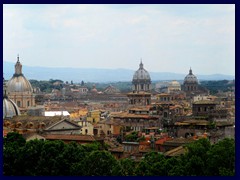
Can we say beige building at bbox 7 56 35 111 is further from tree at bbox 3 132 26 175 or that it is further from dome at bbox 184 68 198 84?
dome at bbox 184 68 198 84

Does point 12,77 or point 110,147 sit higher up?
point 12,77

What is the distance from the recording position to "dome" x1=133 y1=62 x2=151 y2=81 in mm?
46350

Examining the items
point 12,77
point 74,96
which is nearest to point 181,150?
point 12,77

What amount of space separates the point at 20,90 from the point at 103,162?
16162 mm

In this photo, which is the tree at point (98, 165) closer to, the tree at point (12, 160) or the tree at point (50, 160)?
the tree at point (50, 160)

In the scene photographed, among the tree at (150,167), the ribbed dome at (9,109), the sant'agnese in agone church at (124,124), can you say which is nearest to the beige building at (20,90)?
the sant'agnese in agone church at (124,124)

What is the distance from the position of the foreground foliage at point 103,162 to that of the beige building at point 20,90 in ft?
47.1

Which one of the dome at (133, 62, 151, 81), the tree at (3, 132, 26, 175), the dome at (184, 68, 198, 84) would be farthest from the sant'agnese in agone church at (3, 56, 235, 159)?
the dome at (184, 68, 198, 84)

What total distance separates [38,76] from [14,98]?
3086 centimetres

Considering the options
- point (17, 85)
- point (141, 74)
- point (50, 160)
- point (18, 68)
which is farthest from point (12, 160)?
point (141, 74)

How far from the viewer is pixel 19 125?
15.9m

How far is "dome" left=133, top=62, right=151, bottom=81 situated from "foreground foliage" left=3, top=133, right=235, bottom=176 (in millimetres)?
36836

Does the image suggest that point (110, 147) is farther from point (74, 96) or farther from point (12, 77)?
point (74, 96)

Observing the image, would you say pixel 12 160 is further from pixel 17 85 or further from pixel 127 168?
pixel 17 85
